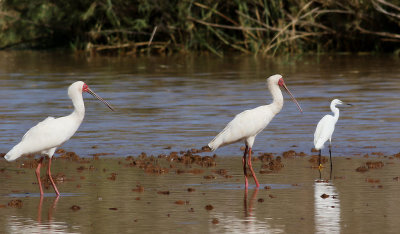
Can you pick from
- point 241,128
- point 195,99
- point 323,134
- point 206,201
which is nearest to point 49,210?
point 206,201

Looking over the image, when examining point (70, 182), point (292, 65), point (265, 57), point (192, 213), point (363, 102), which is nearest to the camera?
point (192, 213)

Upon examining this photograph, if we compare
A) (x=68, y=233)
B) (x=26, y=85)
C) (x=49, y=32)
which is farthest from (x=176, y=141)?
(x=49, y=32)

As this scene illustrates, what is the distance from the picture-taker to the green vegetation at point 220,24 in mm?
31406

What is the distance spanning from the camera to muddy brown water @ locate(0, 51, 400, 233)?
8531mm

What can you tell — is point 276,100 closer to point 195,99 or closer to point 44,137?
point 44,137

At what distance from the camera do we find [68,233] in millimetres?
7977

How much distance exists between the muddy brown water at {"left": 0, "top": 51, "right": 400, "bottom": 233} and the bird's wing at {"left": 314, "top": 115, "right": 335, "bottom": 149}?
1.09 ft

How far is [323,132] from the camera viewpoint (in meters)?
12.0

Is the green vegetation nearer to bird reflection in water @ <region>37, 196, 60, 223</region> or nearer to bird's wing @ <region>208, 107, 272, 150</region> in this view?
bird's wing @ <region>208, 107, 272, 150</region>

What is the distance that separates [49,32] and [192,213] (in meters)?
34.8

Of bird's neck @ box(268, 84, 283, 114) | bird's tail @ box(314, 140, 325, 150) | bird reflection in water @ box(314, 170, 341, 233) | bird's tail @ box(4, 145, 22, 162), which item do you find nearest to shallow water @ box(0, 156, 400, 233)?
bird reflection in water @ box(314, 170, 341, 233)

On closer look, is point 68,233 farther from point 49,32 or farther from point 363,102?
point 49,32

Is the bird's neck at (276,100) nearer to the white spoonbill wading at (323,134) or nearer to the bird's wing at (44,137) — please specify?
the white spoonbill wading at (323,134)

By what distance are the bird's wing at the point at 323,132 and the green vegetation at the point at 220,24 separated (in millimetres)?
16404
